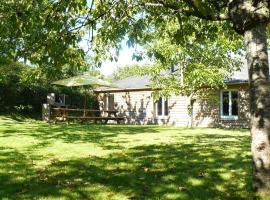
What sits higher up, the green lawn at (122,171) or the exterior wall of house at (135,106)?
the exterior wall of house at (135,106)

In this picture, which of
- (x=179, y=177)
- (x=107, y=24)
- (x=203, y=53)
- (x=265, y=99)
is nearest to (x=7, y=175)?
(x=179, y=177)

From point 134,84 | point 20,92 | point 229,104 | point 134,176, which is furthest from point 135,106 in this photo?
point 134,176

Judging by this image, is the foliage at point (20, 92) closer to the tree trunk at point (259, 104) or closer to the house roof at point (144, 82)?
the house roof at point (144, 82)

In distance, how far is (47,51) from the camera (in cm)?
693

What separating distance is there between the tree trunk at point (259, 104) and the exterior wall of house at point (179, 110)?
19.4 m

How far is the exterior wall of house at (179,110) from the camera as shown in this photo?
2548cm

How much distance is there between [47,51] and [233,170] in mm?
4092

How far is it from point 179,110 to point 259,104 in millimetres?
22923

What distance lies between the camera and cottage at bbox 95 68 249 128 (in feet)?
83.7

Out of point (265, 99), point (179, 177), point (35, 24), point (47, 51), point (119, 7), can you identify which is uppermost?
point (119, 7)

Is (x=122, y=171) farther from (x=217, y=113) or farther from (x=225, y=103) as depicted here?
(x=225, y=103)

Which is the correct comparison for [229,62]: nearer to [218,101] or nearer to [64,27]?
[218,101]

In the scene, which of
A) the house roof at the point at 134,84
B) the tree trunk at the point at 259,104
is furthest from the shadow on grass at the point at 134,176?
the house roof at the point at 134,84

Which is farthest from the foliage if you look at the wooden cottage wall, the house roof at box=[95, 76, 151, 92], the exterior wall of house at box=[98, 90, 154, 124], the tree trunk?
the tree trunk
